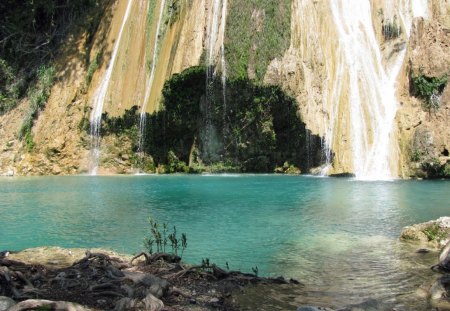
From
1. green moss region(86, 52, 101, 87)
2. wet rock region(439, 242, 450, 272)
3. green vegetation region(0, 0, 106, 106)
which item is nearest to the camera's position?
wet rock region(439, 242, 450, 272)

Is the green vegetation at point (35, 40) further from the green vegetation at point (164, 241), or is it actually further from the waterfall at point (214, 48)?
the green vegetation at point (164, 241)

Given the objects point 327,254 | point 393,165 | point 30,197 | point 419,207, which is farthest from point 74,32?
point 327,254

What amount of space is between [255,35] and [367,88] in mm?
6957

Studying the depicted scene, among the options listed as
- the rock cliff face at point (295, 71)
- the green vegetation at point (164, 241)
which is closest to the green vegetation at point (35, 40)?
the rock cliff face at point (295, 71)

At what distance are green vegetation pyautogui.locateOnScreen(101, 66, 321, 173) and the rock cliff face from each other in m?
0.68

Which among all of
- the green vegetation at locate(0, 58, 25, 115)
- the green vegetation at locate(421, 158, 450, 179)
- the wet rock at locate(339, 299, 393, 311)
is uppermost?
the green vegetation at locate(0, 58, 25, 115)

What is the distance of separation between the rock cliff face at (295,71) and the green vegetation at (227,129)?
0.68 metres

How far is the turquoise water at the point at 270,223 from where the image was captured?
28.3 feet

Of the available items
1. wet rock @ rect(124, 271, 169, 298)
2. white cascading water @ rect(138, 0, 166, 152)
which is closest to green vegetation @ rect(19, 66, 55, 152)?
white cascading water @ rect(138, 0, 166, 152)

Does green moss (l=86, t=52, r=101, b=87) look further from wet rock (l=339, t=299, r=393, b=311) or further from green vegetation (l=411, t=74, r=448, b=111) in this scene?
wet rock (l=339, t=299, r=393, b=311)

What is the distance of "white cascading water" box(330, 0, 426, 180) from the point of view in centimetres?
2603

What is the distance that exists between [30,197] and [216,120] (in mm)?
13317

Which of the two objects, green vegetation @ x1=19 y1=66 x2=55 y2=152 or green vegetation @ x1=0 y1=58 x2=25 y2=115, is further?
green vegetation @ x1=0 y1=58 x2=25 y2=115

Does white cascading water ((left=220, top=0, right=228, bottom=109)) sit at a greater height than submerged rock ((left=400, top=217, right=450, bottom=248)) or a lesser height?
greater
